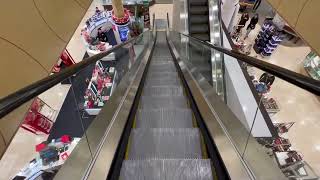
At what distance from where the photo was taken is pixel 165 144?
2.44 m

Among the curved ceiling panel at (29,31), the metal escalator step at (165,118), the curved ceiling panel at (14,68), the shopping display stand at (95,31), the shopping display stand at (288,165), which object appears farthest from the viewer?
the shopping display stand at (95,31)

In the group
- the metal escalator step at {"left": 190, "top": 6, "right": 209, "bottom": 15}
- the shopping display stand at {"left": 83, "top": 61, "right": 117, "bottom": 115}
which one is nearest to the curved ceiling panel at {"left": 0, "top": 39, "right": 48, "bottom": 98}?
the shopping display stand at {"left": 83, "top": 61, "right": 117, "bottom": 115}

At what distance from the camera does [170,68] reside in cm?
671

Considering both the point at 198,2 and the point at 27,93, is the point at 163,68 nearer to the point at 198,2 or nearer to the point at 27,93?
the point at 198,2

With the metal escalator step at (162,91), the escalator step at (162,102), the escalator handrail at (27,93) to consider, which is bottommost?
the metal escalator step at (162,91)

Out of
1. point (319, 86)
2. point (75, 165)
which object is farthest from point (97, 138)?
point (319, 86)

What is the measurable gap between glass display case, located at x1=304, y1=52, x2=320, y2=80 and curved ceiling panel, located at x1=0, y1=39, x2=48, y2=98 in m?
9.15

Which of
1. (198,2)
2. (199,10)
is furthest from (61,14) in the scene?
(198,2)

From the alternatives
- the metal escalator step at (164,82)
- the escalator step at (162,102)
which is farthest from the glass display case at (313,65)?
the escalator step at (162,102)

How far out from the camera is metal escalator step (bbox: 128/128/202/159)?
2.35 m

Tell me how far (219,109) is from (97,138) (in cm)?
130

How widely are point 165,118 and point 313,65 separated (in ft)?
29.4

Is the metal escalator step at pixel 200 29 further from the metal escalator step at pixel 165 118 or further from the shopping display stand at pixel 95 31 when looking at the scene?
the metal escalator step at pixel 165 118

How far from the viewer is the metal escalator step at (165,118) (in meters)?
3.04
